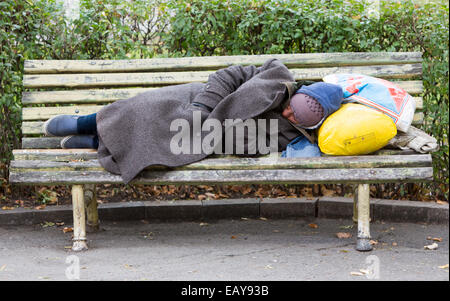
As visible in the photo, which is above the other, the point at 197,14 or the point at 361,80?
the point at 197,14

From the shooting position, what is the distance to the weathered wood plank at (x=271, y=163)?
3.30 meters

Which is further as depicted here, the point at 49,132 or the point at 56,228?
the point at 56,228

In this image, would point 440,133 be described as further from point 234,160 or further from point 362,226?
point 234,160

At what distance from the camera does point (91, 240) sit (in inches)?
150

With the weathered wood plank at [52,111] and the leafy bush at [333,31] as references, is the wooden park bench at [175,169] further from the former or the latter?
the leafy bush at [333,31]

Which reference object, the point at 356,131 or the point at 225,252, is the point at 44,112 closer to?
the point at 225,252

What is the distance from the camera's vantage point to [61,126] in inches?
149

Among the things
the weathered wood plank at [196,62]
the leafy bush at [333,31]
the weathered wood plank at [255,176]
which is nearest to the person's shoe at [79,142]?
the weathered wood plank at [255,176]

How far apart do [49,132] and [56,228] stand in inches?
31.6

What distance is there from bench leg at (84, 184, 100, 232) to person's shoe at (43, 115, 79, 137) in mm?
447

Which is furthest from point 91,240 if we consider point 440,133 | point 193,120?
point 440,133

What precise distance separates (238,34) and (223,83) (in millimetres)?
1086

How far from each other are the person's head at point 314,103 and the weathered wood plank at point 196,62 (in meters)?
0.81

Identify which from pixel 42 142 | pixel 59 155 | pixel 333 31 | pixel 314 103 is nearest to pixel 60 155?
pixel 59 155
